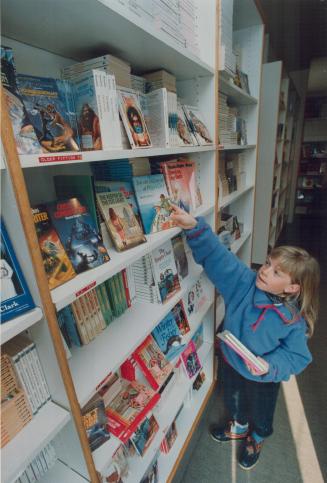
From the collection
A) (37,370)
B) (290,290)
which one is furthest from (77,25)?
(290,290)

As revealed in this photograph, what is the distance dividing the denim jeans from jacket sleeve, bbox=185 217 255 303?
49cm

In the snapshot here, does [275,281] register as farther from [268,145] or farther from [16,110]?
[268,145]

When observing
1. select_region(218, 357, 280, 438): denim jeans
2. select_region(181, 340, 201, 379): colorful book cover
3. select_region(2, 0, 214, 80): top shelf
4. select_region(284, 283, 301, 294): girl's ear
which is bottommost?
select_region(218, 357, 280, 438): denim jeans

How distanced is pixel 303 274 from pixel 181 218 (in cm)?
57

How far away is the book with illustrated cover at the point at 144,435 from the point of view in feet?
3.64

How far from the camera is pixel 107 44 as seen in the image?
33.7 inches

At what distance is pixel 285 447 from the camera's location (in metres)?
1.46

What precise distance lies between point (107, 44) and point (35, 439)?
1104 mm

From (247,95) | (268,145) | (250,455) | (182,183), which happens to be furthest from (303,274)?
(268,145)

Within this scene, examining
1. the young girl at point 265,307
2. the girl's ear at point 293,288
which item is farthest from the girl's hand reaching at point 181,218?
the girl's ear at point 293,288

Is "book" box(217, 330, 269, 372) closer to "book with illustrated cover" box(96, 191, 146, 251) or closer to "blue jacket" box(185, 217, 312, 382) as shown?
"blue jacket" box(185, 217, 312, 382)

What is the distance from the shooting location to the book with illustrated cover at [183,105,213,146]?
1.22 metres

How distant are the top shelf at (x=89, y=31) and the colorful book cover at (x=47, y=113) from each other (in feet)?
0.47

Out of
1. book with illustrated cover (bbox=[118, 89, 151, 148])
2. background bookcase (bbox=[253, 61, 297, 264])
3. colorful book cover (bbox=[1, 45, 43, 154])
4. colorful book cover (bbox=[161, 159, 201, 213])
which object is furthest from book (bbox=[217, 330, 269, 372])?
background bookcase (bbox=[253, 61, 297, 264])
